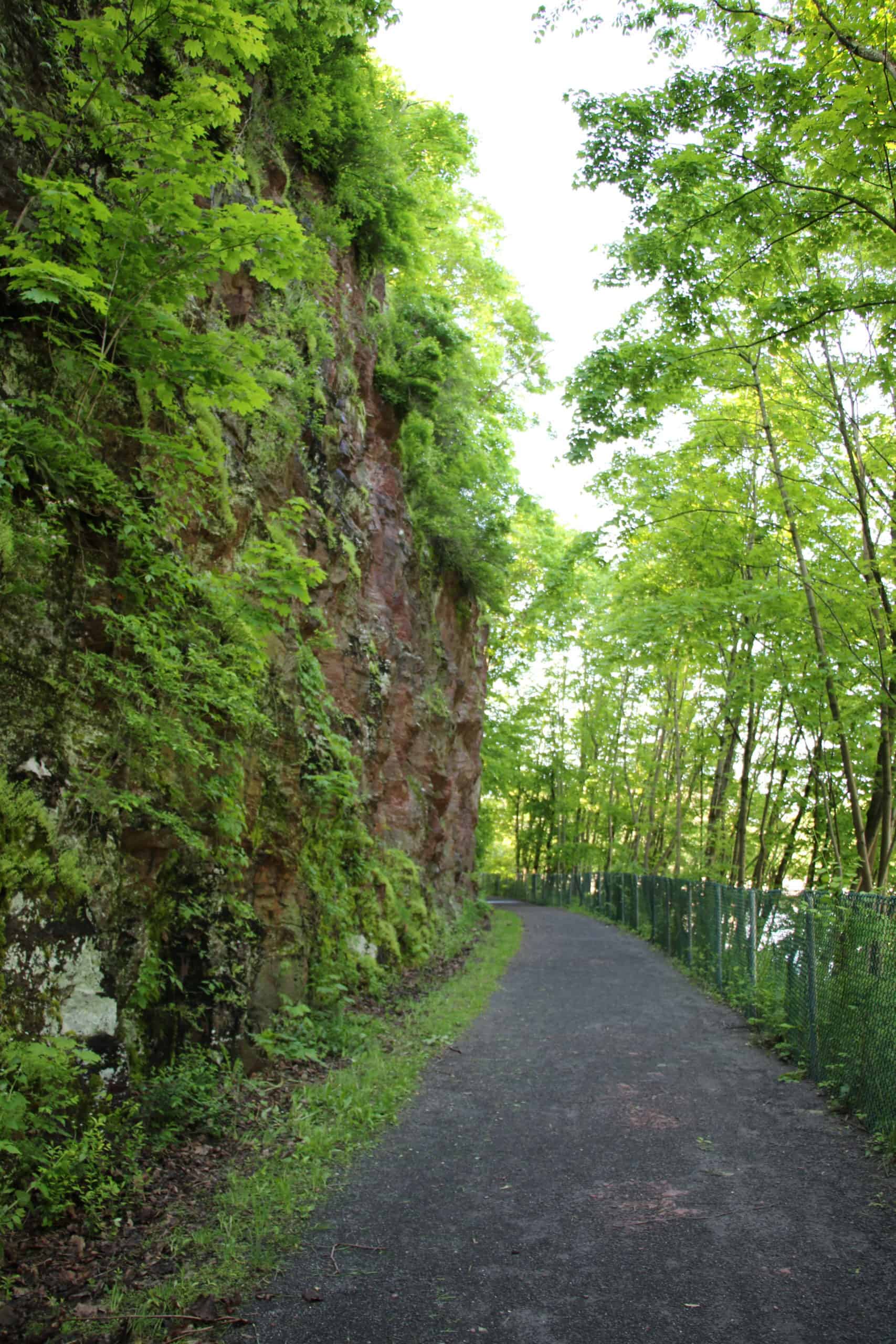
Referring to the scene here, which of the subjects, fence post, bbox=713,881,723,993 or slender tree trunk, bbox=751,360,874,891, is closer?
slender tree trunk, bbox=751,360,874,891

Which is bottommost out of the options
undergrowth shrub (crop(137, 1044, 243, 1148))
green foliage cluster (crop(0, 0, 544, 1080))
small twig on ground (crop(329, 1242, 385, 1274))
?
small twig on ground (crop(329, 1242, 385, 1274))

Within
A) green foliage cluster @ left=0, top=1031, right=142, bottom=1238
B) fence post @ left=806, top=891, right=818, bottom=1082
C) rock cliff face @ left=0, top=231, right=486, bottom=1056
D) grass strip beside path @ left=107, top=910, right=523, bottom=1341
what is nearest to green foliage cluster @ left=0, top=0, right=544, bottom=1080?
rock cliff face @ left=0, top=231, right=486, bottom=1056

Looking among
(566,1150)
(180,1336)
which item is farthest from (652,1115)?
(180,1336)

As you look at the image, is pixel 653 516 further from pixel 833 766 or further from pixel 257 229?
pixel 257 229

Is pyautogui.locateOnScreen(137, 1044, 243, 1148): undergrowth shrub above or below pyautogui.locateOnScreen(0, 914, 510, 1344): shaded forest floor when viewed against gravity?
above

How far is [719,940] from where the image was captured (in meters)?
13.4

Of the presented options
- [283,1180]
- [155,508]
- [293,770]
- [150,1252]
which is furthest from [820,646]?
[150,1252]

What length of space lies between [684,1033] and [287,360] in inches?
346

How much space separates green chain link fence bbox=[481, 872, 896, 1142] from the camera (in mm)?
6820

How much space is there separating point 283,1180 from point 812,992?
18.2 feet

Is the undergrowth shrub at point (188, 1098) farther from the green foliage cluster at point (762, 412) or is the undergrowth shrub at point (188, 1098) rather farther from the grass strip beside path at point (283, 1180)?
the green foliage cluster at point (762, 412)

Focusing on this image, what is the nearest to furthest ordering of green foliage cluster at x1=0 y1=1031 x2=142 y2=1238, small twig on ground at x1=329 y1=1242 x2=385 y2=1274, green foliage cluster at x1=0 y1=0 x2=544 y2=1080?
green foliage cluster at x1=0 y1=1031 x2=142 y2=1238, small twig on ground at x1=329 y1=1242 x2=385 y2=1274, green foliage cluster at x1=0 y1=0 x2=544 y2=1080

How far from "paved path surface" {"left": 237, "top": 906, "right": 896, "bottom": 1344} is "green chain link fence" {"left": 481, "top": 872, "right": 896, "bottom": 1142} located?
40 centimetres

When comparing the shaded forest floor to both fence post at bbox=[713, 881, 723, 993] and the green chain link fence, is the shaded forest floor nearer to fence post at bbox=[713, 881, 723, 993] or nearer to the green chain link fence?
the green chain link fence
